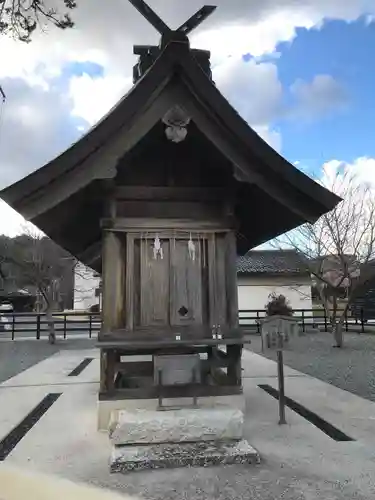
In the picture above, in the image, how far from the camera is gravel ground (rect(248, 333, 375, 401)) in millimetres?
7637

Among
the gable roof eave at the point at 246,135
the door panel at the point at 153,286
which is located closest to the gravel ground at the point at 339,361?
the door panel at the point at 153,286

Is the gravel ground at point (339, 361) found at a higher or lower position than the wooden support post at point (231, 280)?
lower

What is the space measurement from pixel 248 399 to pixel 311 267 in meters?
10.6

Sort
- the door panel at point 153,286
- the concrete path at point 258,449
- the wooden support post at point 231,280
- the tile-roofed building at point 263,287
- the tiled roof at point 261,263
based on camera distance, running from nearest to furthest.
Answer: the concrete path at point 258,449
the door panel at point 153,286
the wooden support post at point 231,280
the tiled roof at point 261,263
the tile-roofed building at point 263,287

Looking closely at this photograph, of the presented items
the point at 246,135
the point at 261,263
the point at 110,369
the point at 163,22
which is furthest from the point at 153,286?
the point at 261,263

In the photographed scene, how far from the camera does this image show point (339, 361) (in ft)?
35.0

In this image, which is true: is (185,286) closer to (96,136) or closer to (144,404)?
(144,404)

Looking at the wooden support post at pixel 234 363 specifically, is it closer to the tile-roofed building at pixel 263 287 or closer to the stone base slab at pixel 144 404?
the stone base slab at pixel 144 404

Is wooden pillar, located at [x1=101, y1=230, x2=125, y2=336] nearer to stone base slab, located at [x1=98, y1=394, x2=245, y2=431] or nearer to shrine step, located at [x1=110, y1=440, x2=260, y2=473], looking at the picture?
stone base slab, located at [x1=98, y1=394, x2=245, y2=431]

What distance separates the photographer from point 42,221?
4641 millimetres

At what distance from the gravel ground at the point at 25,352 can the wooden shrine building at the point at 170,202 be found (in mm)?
5057

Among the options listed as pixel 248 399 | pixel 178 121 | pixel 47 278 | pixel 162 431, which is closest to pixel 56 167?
pixel 178 121

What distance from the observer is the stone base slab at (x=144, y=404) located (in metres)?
4.44

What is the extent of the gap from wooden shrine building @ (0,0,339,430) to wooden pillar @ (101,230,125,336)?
0.04 ft
